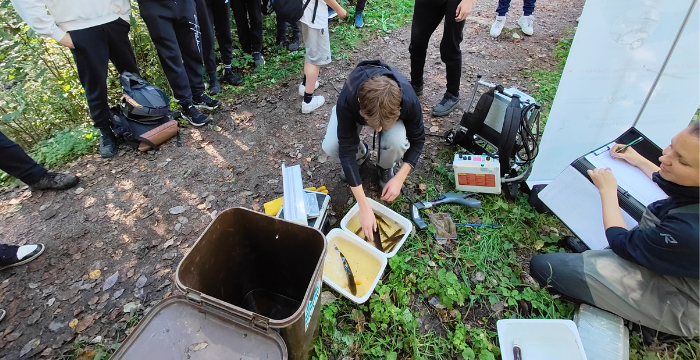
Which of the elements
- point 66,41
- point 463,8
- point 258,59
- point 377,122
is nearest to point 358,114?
point 377,122

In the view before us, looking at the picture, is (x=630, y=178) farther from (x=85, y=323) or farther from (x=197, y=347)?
(x=85, y=323)

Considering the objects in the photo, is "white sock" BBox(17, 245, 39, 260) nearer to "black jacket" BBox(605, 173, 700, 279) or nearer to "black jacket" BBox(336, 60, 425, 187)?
"black jacket" BBox(336, 60, 425, 187)

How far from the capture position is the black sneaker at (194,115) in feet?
12.3

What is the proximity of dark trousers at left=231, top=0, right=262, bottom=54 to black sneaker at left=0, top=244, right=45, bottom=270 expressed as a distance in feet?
11.4

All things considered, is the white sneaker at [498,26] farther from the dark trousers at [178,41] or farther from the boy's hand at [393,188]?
the dark trousers at [178,41]

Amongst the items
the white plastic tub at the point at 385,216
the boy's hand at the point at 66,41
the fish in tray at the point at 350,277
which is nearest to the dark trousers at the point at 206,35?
the boy's hand at the point at 66,41

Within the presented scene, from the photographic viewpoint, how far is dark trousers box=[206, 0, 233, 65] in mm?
4039

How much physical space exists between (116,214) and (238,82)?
235 cm

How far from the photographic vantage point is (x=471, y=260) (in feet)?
8.21

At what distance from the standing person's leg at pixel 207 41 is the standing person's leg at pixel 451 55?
256cm

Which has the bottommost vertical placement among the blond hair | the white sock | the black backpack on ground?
the white sock

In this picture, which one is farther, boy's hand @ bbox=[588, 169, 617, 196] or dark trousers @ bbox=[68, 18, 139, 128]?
dark trousers @ bbox=[68, 18, 139, 128]

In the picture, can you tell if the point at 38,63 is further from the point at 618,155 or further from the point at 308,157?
the point at 618,155

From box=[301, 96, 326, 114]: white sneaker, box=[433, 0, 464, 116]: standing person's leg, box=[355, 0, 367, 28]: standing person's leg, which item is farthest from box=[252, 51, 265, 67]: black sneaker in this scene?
box=[433, 0, 464, 116]: standing person's leg
